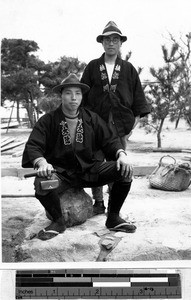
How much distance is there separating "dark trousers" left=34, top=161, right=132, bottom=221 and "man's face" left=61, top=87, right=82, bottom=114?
14.1 inches

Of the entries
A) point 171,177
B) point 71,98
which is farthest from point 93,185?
point 171,177

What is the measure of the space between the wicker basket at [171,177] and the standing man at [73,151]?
0.92 metres

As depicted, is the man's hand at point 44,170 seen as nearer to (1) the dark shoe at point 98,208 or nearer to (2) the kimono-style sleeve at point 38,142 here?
(2) the kimono-style sleeve at point 38,142

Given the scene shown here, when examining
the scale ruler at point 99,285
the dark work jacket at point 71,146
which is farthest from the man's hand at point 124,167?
the scale ruler at point 99,285

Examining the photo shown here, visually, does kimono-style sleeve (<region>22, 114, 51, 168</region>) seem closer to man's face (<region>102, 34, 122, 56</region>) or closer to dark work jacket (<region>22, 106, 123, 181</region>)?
dark work jacket (<region>22, 106, 123, 181</region>)

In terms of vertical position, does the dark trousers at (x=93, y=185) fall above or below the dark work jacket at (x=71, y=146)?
below

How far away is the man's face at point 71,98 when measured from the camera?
2701 mm

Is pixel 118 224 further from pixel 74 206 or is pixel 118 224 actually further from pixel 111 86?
pixel 111 86

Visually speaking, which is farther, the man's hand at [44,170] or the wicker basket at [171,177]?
the wicker basket at [171,177]

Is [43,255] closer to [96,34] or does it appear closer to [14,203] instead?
[14,203]

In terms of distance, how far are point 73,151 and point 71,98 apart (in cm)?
29

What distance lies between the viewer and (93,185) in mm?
2811

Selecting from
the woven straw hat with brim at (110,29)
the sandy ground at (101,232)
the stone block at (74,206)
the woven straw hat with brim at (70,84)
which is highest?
the woven straw hat with brim at (110,29)

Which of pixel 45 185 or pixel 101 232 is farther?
pixel 101 232
